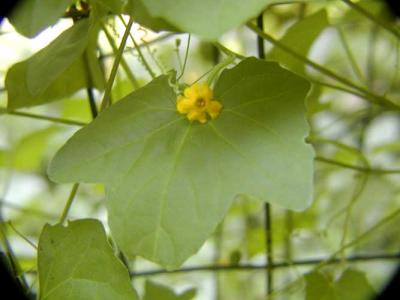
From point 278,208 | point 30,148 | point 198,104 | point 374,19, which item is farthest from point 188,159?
point 278,208

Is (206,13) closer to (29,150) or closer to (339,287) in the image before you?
(339,287)

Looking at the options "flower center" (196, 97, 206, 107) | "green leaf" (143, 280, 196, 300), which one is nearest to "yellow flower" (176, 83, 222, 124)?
"flower center" (196, 97, 206, 107)

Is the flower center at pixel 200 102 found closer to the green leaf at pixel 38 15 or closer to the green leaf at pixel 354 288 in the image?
the green leaf at pixel 38 15

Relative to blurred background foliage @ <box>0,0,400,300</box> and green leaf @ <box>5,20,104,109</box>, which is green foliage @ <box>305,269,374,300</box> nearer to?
blurred background foliage @ <box>0,0,400,300</box>

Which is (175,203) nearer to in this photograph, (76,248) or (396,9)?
(76,248)

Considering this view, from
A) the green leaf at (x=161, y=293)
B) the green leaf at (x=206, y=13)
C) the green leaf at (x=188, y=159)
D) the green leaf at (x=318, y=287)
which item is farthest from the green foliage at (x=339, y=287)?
the green leaf at (x=206, y=13)

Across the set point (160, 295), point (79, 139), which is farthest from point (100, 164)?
point (160, 295)
